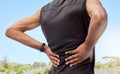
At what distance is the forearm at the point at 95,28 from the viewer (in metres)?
1.49

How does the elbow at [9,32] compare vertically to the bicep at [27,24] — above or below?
below

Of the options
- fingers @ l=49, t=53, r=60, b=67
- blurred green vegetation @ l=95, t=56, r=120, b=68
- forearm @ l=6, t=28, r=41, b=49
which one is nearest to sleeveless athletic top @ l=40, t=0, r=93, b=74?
fingers @ l=49, t=53, r=60, b=67

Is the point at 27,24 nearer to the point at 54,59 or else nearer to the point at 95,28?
the point at 54,59

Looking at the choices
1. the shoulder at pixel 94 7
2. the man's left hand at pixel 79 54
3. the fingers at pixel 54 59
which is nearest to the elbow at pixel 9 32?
the fingers at pixel 54 59

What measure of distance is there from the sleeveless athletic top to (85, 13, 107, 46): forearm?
58mm

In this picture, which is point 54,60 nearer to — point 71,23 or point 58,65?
point 58,65

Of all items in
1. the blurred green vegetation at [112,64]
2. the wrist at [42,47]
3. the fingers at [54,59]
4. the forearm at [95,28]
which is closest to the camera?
the forearm at [95,28]

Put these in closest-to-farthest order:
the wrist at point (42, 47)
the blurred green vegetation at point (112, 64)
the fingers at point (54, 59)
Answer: the fingers at point (54, 59)
the wrist at point (42, 47)
the blurred green vegetation at point (112, 64)

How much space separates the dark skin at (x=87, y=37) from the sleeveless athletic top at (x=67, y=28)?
0.08ft

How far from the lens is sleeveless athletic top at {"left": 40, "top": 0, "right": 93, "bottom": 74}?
5.20ft

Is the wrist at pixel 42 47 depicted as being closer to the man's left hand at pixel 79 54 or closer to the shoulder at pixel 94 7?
the man's left hand at pixel 79 54

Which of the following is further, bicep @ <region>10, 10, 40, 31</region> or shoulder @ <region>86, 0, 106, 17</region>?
bicep @ <region>10, 10, 40, 31</region>

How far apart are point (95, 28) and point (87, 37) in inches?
2.6

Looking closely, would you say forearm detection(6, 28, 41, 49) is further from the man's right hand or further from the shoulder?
the shoulder
